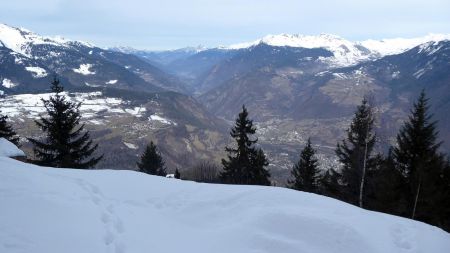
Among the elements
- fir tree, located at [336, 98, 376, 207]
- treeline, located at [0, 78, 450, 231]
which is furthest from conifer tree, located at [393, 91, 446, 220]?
fir tree, located at [336, 98, 376, 207]

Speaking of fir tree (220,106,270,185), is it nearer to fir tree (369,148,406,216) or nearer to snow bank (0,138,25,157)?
fir tree (369,148,406,216)

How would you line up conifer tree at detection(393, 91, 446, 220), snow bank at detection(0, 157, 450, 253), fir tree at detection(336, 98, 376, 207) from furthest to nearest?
fir tree at detection(336, 98, 376, 207) → conifer tree at detection(393, 91, 446, 220) → snow bank at detection(0, 157, 450, 253)

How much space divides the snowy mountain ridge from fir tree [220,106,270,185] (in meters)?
23.3

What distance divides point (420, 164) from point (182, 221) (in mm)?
16203

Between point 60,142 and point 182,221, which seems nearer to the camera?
point 182,221

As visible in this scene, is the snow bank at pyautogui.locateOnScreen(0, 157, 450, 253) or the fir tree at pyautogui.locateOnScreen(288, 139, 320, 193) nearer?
the snow bank at pyautogui.locateOnScreen(0, 157, 450, 253)

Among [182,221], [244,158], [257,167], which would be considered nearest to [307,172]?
[257,167]

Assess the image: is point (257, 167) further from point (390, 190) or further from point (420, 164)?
point (420, 164)

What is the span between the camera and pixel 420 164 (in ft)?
72.8

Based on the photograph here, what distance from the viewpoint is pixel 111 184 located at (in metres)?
13.9

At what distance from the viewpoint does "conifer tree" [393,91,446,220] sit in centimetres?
2228

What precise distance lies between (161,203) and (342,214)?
18.4 feet

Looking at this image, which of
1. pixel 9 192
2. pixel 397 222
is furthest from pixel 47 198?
pixel 397 222

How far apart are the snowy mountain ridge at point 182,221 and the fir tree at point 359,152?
1243 cm
